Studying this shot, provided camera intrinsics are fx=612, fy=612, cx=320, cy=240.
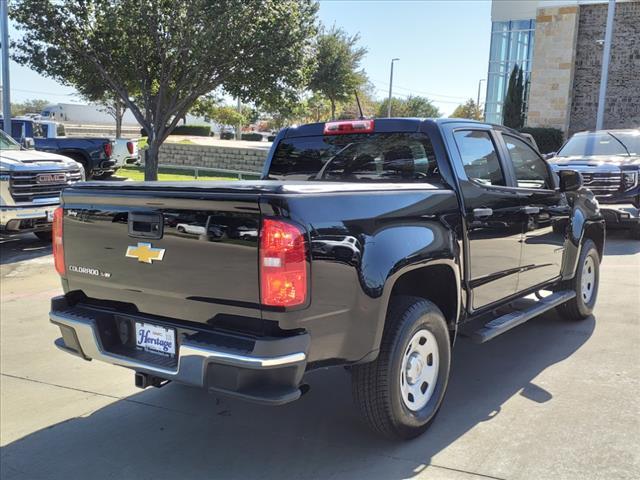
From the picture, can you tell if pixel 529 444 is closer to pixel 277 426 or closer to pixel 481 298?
pixel 481 298

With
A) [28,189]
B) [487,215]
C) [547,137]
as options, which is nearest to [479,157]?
[487,215]

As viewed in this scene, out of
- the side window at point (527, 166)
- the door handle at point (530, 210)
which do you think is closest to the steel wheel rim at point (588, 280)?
the side window at point (527, 166)

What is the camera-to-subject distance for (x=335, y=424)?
390 centimetres

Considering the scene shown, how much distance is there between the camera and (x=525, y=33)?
35000 millimetres

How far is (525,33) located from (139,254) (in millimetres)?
36183

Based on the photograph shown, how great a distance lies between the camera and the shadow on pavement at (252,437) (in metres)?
3.41

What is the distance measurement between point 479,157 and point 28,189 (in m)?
7.79

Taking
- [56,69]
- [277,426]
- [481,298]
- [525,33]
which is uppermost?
[525,33]

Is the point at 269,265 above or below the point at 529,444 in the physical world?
above

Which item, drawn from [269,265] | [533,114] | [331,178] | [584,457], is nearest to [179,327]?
[269,265]

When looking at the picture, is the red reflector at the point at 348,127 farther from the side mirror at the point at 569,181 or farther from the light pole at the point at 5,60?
the light pole at the point at 5,60

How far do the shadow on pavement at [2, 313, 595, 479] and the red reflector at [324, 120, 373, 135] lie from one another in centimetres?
187

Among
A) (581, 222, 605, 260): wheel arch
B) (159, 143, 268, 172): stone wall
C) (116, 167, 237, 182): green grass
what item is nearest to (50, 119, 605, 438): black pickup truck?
(581, 222, 605, 260): wheel arch

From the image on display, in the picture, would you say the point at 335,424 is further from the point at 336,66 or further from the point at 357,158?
the point at 336,66
